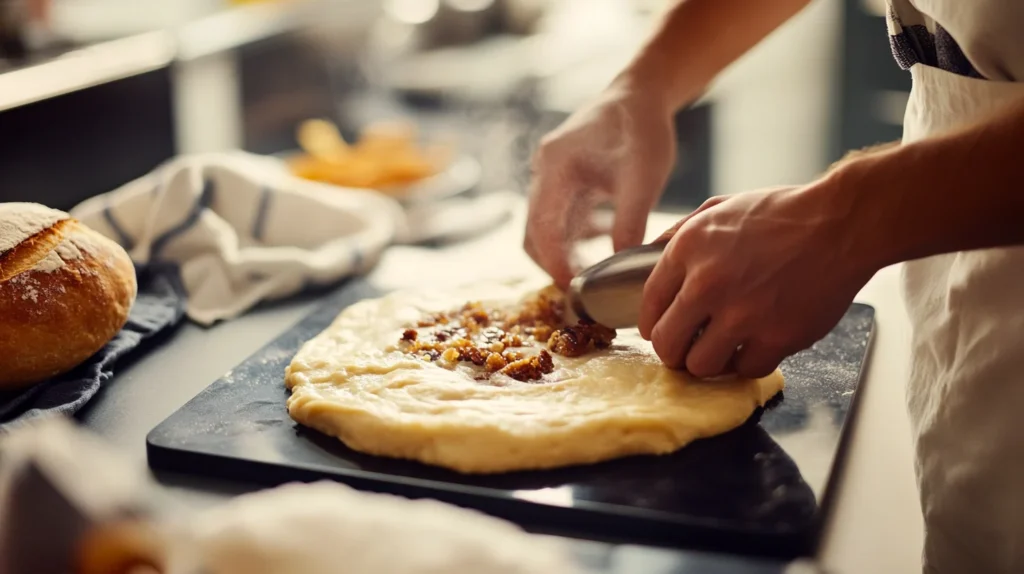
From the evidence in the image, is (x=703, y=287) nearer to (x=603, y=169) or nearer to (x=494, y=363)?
(x=494, y=363)

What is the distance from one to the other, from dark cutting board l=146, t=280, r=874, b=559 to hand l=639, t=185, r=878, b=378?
84mm

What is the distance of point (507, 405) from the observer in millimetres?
938

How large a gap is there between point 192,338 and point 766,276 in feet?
2.45

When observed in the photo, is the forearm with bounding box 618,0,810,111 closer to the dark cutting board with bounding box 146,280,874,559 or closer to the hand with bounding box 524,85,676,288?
the hand with bounding box 524,85,676,288

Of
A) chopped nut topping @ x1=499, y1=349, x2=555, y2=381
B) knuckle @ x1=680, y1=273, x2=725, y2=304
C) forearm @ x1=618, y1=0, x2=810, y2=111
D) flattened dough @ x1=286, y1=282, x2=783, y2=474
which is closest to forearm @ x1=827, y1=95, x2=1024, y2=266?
knuckle @ x1=680, y1=273, x2=725, y2=304

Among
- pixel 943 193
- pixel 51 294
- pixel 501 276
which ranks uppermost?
pixel 943 193

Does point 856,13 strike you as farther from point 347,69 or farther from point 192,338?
point 192,338

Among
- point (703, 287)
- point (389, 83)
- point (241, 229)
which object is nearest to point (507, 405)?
point (703, 287)

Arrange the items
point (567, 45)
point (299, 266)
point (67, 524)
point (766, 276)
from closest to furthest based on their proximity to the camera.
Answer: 1. point (67, 524)
2. point (766, 276)
3. point (299, 266)
4. point (567, 45)

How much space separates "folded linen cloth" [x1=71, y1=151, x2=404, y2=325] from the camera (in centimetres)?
138

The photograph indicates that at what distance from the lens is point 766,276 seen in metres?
0.84

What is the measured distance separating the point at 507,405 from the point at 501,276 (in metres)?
0.49

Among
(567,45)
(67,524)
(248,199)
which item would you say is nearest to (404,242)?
(248,199)

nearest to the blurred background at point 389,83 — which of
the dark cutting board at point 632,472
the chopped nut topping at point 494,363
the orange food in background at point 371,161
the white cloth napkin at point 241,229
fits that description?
the orange food in background at point 371,161
